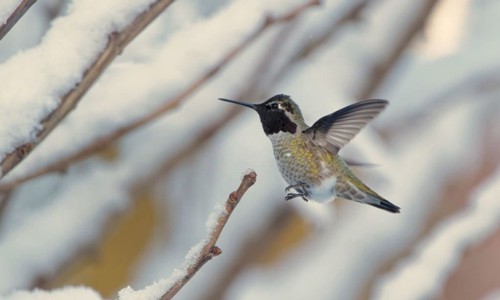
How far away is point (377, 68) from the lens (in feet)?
8.78

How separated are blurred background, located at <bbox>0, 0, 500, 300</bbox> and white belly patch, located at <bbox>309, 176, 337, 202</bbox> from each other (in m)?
0.11

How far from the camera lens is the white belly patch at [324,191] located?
5.01ft

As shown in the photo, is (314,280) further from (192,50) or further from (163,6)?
(163,6)

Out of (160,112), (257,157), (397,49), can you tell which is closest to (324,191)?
(160,112)

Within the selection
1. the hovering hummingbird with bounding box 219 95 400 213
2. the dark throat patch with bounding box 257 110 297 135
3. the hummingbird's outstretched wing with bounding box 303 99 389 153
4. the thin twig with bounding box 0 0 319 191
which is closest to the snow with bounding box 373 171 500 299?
the hovering hummingbird with bounding box 219 95 400 213

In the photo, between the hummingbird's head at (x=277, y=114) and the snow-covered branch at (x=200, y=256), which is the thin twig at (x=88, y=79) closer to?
the snow-covered branch at (x=200, y=256)

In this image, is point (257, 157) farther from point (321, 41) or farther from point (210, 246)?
point (210, 246)

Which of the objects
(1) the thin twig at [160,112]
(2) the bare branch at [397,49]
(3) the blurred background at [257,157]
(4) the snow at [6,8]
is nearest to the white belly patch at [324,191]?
(3) the blurred background at [257,157]

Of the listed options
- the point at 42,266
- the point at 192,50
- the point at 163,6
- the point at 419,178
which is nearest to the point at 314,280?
the point at 419,178

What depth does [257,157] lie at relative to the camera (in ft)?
6.93

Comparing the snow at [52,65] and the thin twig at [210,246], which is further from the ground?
the snow at [52,65]

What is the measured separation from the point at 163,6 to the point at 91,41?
103mm

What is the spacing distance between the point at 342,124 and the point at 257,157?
0.57 meters

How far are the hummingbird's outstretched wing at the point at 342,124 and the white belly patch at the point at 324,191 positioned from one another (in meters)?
0.08
